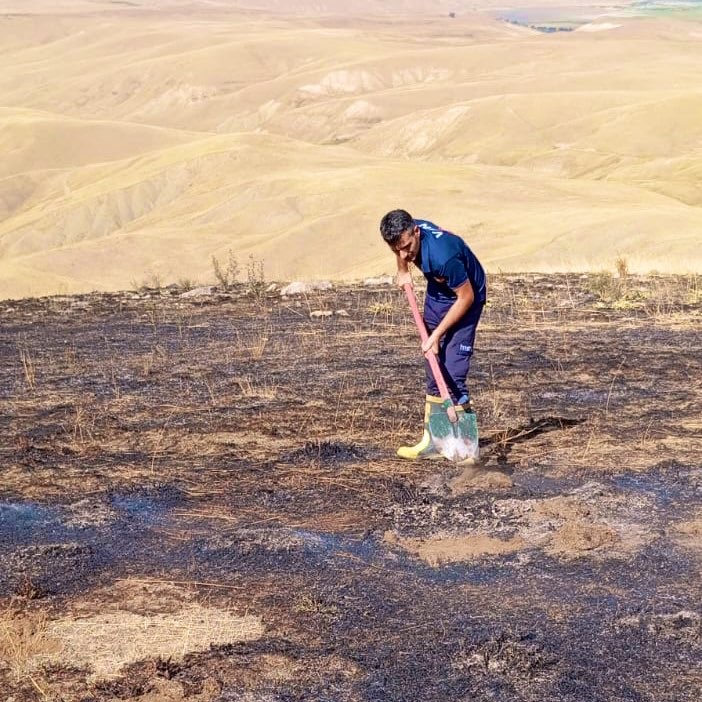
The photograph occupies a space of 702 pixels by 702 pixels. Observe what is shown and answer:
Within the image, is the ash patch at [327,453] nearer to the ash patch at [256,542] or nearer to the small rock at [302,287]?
the ash patch at [256,542]

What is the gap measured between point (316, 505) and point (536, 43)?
139376 millimetres

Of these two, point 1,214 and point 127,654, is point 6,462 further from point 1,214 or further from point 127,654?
point 1,214

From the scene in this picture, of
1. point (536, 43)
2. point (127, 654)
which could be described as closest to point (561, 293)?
point (127, 654)

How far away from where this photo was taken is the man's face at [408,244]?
6754mm

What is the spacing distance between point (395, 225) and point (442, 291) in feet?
2.19

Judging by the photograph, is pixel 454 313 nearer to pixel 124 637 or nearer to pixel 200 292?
pixel 124 637

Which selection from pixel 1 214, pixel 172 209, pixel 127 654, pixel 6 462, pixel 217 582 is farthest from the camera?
pixel 1 214

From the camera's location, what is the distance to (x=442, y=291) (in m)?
7.18

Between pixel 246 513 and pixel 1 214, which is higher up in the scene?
pixel 246 513

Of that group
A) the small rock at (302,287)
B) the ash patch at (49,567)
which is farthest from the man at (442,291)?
the small rock at (302,287)

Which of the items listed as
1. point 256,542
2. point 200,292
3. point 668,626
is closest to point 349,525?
point 256,542

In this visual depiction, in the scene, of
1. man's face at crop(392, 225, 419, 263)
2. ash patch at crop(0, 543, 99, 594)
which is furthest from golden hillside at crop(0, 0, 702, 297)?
ash patch at crop(0, 543, 99, 594)

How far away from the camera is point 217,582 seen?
5703 millimetres

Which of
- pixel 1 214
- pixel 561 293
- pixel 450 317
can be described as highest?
pixel 450 317
